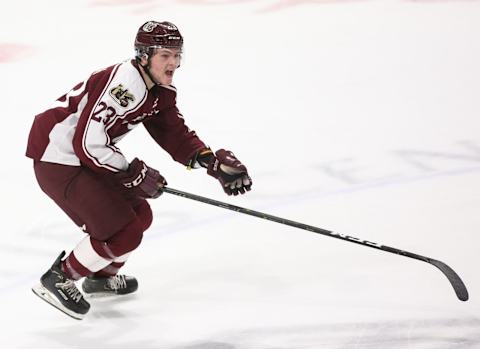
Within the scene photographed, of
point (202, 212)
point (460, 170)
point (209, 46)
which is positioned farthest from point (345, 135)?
point (209, 46)

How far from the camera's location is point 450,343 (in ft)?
9.79

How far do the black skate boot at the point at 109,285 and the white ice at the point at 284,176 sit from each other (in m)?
0.05

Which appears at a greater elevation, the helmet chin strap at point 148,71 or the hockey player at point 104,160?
the helmet chin strap at point 148,71

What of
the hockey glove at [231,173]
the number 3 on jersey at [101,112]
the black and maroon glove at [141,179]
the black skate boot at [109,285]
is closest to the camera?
the number 3 on jersey at [101,112]

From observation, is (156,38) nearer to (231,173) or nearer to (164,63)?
(164,63)

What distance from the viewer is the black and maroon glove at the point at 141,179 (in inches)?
125

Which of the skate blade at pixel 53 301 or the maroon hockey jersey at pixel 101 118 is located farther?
the skate blade at pixel 53 301

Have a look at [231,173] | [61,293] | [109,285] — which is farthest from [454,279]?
[61,293]

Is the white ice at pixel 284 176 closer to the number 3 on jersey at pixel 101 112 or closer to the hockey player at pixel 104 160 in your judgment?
the hockey player at pixel 104 160

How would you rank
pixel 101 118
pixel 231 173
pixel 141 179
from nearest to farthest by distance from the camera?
pixel 101 118
pixel 141 179
pixel 231 173

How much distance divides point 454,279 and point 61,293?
1.22 metres

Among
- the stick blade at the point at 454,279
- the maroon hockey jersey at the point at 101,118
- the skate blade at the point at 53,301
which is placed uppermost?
the maroon hockey jersey at the point at 101,118

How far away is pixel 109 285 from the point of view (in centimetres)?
346

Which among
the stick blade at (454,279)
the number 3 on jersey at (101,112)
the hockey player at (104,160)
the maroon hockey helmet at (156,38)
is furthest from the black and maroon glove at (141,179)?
the stick blade at (454,279)
